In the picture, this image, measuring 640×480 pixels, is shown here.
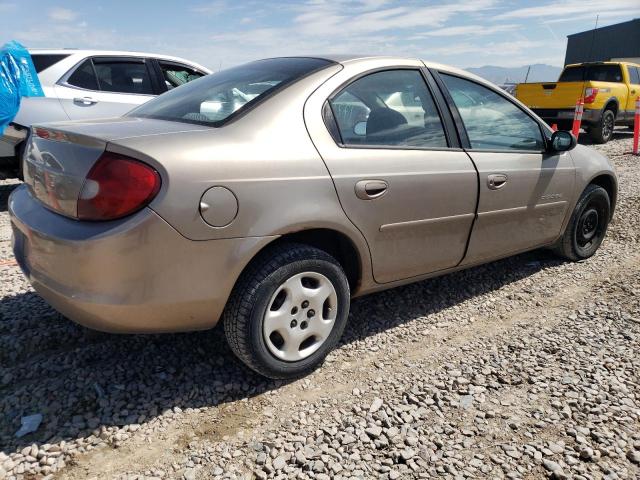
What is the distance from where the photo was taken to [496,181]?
3260 millimetres

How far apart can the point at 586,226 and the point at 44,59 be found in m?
6.01

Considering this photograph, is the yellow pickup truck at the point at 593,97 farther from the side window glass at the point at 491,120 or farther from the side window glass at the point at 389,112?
the side window glass at the point at 389,112

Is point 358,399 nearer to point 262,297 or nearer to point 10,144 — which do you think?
point 262,297

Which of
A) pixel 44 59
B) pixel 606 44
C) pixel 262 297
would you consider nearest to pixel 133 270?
pixel 262 297

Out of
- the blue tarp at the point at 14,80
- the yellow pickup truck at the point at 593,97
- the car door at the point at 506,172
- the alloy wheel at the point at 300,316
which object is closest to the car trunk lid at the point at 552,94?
the yellow pickup truck at the point at 593,97

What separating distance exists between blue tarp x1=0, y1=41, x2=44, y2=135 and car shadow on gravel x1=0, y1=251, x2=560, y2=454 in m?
3.28

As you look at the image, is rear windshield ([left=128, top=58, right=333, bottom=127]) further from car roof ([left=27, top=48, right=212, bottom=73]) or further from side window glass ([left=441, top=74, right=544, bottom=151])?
car roof ([left=27, top=48, right=212, bottom=73])

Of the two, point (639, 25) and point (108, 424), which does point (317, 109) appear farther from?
point (639, 25)

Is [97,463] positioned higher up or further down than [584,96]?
further down

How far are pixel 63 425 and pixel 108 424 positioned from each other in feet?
0.61

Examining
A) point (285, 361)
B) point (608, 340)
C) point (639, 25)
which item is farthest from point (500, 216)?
point (639, 25)

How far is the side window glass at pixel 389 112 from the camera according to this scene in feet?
8.88

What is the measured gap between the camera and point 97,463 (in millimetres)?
2064

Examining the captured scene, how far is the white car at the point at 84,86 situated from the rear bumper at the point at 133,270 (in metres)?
4.22
